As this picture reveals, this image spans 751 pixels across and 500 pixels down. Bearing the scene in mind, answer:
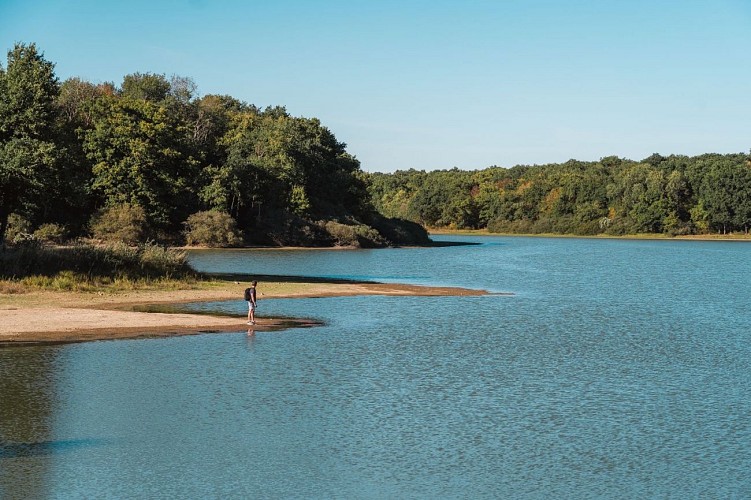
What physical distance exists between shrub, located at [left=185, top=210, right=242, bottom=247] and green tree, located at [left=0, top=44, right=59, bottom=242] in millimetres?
57265

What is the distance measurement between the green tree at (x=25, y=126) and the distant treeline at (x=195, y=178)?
698cm

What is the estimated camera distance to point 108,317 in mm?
36500

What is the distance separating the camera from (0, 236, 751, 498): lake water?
16719 mm

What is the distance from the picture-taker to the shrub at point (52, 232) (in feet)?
298

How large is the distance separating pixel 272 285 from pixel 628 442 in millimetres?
36754

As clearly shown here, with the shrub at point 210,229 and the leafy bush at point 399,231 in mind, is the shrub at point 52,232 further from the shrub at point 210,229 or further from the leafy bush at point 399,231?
the leafy bush at point 399,231

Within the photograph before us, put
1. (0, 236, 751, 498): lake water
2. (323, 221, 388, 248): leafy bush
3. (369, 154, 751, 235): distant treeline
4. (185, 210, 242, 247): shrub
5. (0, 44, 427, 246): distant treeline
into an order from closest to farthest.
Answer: (0, 236, 751, 498): lake water, (0, 44, 427, 246): distant treeline, (185, 210, 242, 247): shrub, (323, 221, 388, 248): leafy bush, (369, 154, 751, 235): distant treeline

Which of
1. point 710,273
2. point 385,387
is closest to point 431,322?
point 385,387

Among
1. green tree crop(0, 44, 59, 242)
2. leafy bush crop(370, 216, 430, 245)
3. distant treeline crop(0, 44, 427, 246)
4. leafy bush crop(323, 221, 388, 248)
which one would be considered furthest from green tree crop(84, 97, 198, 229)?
green tree crop(0, 44, 59, 242)

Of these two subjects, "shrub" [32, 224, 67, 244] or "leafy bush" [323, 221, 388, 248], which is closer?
"shrub" [32, 224, 67, 244]

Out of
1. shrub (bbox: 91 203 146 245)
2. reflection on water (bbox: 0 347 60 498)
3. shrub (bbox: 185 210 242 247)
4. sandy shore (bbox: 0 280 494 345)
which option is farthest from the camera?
shrub (bbox: 185 210 242 247)

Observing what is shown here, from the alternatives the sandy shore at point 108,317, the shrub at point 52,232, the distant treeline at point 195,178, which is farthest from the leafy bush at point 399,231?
the sandy shore at point 108,317

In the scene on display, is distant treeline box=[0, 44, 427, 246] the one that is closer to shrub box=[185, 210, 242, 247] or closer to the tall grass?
shrub box=[185, 210, 242, 247]

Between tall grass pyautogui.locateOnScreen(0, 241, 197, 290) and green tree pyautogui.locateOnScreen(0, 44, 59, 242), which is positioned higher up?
green tree pyautogui.locateOnScreen(0, 44, 59, 242)
